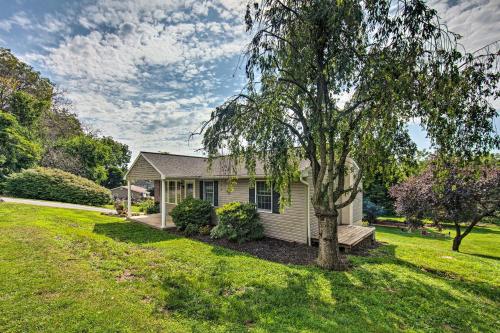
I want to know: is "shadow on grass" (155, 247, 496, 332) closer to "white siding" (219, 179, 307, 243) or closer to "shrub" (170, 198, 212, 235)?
"white siding" (219, 179, 307, 243)

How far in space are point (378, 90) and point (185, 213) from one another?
9.61 metres

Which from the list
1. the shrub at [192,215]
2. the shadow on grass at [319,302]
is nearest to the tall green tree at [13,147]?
the shrub at [192,215]

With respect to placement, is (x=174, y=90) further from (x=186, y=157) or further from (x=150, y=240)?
(x=150, y=240)

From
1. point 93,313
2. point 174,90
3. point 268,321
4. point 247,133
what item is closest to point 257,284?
point 268,321

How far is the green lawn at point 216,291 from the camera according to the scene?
3982mm

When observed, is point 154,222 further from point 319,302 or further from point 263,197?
point 319,302

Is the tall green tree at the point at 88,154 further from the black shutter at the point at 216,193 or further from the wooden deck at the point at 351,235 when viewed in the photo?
the wooden deck at the point at 351,235

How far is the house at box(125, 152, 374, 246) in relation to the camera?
978cm

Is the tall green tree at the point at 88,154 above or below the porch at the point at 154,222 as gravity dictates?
above

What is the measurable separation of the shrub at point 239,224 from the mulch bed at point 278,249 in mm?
242

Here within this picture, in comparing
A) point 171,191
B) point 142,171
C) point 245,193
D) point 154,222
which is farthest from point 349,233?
point 142,171

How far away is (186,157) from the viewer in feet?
56.6

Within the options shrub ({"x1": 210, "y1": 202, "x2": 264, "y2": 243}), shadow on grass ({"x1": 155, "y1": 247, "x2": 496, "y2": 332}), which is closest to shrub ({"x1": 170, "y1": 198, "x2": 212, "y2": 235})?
shrub ({"x1": 210, "y1": 202, "x2": 264, "y2": 243})

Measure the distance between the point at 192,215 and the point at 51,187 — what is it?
15.5m
